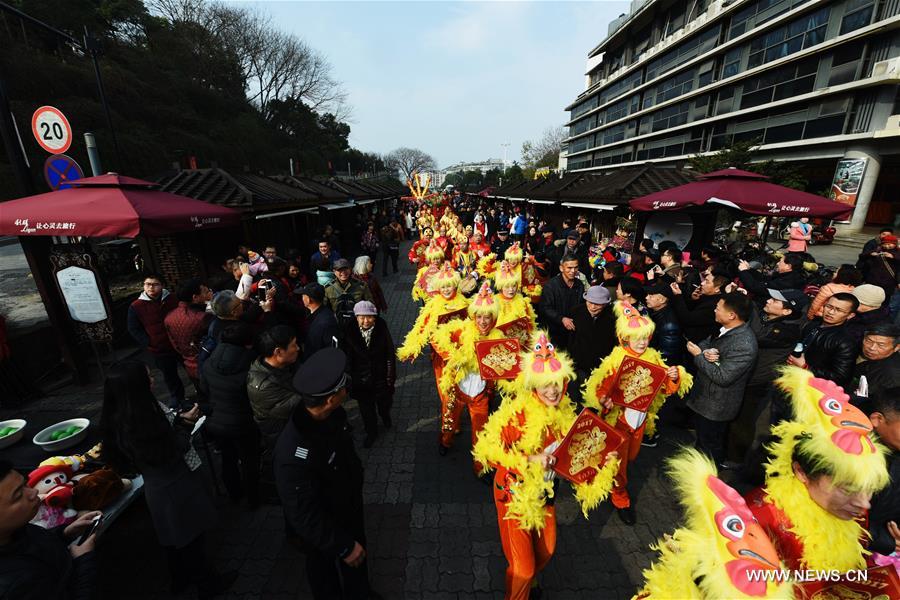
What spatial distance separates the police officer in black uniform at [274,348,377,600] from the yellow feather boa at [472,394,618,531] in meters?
1.03

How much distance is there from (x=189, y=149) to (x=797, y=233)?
2661 cm

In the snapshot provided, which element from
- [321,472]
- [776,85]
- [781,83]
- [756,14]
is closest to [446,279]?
[321,472]

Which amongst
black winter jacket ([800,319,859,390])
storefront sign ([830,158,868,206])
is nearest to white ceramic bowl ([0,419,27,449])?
black winter jacket ([800,319,859,390])

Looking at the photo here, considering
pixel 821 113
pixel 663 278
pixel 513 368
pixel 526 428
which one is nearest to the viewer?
pixel 526 428

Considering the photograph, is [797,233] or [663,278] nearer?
[663,278]

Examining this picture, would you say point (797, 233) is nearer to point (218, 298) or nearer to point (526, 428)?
point (526, 428)

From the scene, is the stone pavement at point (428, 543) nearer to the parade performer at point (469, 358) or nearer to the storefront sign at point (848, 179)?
the parade performer at point (469, 358)

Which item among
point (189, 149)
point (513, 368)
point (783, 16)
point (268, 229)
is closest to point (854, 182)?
point (783, 16)

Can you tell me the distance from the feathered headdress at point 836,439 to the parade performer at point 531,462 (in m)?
1.30

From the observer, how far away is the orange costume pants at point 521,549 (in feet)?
8.92

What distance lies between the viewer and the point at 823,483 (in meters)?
1.77

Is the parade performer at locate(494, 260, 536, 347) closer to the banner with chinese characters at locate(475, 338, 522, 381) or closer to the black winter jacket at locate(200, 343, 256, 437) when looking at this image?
the banner with chinese characters at locate(475, 338, 522, 381)

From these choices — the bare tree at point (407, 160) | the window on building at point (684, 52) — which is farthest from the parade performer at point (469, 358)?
the bare tree at point (407, 160)

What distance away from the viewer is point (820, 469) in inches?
68.9
